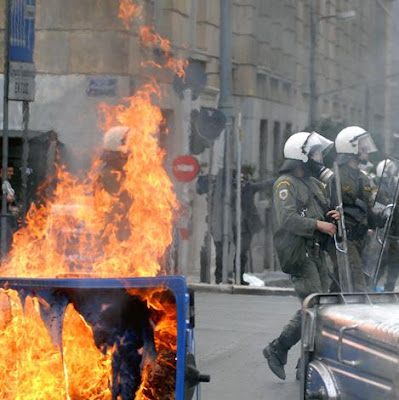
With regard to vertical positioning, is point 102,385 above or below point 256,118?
below

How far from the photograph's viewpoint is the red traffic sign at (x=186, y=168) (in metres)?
15.3

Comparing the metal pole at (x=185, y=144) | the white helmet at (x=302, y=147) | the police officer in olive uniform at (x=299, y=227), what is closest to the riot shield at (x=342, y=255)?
the police officer in olive uniform at (x=299, y=227)

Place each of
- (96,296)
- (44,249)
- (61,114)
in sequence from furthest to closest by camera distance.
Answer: (61,114) < (44,249) < (96,296)

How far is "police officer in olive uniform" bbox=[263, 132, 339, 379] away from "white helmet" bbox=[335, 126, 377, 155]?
32.8 inches

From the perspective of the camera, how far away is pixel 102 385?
217 inches

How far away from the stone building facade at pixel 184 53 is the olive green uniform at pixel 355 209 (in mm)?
4710

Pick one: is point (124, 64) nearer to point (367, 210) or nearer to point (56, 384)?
point (367, 210)

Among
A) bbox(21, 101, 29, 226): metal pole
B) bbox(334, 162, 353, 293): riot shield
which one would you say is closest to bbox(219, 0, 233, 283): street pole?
bbox(21, 101, 29, 226): metal pole

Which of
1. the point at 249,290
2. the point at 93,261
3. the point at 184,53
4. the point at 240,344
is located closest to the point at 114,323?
the point at 93,261

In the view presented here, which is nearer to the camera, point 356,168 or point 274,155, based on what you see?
point 356,168

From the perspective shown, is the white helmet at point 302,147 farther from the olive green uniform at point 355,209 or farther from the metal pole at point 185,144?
the metal pole at point 185,144

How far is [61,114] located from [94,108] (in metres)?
0.94

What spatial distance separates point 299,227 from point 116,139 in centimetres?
136

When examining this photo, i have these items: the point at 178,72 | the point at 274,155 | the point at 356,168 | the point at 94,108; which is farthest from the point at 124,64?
Answer: the point at 274,155
